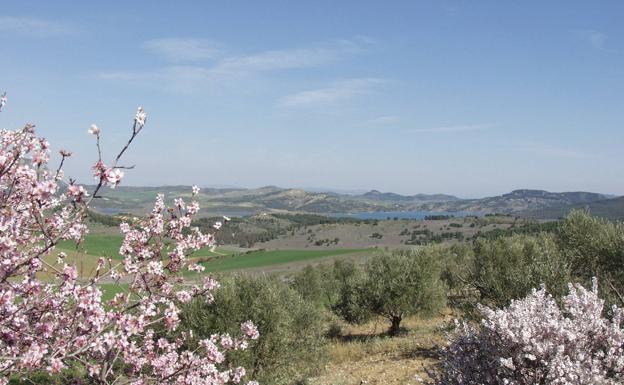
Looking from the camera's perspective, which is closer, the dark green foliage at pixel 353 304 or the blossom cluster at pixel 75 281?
the blossom cluster at pixel 75 281

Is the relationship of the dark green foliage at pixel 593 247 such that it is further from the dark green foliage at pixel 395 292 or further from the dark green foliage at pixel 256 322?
the dark green foliage at pixel 256 322

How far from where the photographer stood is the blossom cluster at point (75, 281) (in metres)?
5.05

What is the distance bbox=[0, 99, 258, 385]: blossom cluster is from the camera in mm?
5051

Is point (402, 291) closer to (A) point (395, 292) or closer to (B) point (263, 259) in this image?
(A) point (395, 292)

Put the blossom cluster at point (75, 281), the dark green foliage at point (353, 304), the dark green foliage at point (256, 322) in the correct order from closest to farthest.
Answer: the blossom cluster at point (75, 281) → the dark green foliage at point (256, 322) → the dark green foliage at point (353, 304)

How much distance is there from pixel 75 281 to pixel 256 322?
12.3 metres

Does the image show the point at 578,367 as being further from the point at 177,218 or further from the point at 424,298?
the point at 424,298

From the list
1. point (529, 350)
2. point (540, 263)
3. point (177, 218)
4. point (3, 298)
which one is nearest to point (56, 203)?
point (3, 298)

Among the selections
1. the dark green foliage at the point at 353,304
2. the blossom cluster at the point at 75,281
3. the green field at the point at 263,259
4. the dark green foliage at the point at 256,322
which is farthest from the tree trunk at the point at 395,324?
the green field at the point at 263,259

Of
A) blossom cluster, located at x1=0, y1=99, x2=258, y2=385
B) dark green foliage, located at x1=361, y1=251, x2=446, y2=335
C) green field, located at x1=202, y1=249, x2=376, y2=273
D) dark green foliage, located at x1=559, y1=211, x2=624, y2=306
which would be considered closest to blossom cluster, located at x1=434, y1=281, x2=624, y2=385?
blossom cluster, located at x1=0, y1=99, x2=258, y2=385

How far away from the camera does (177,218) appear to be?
7.95m

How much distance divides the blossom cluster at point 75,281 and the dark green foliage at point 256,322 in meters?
8.40

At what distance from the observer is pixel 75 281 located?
5688 millimetres

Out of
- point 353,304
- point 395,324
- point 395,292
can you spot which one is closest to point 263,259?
point 353,304
